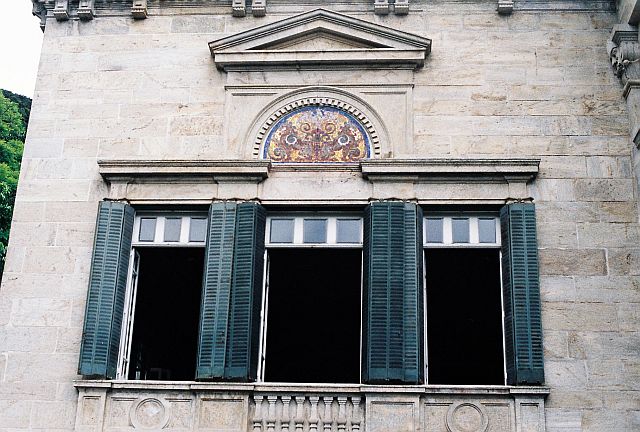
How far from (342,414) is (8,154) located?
1804 cm

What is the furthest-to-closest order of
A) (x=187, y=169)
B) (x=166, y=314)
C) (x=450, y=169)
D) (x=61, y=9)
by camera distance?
(x=166, y=314)
(x=61, y=9)
(x=187, y=169)
(x=450, y=169)

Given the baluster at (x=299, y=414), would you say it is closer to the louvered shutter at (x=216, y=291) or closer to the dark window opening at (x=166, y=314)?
the louvered shutter at (x=216, y=291)

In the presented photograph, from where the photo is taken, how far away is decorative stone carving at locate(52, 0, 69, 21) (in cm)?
1489

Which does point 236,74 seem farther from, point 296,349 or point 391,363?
point 296,349

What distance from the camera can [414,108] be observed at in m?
13.9

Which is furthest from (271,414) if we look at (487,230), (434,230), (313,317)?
(313,317)

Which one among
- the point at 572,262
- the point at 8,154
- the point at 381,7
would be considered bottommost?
the point at 572,262

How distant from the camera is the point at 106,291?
42.7 feet

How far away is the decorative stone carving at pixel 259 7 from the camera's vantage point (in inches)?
575

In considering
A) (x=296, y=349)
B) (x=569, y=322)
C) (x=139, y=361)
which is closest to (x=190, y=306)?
(x=296, y=349)

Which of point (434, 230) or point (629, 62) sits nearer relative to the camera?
point (434, 230)

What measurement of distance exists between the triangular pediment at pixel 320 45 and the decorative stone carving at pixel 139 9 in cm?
138

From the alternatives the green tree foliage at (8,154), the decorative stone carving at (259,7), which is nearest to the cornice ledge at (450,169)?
the decorative stone carving at (259,7)

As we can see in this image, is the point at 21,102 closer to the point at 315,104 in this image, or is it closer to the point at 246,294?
the point at 315,104
